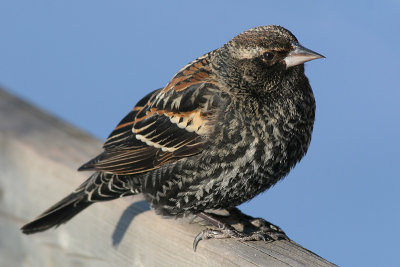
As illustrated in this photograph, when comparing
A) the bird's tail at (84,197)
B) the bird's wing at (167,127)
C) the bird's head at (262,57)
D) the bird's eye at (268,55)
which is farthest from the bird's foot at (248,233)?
the bird's eye at (268,55)

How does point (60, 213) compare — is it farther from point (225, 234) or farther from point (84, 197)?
point (225, 234)

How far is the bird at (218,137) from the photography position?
330 cm

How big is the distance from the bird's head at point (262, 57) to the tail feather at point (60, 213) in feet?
2.98

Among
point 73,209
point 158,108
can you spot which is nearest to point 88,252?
point 73,209

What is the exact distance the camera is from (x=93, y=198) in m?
3.44

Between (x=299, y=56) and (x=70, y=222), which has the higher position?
(x=299, y=56)

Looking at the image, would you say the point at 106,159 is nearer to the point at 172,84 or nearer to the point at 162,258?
the point at 172,84

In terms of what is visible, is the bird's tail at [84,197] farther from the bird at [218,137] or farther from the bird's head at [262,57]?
the bird's head at [262,57]

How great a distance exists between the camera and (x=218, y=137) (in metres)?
3.28

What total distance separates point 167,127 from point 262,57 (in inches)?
22.6

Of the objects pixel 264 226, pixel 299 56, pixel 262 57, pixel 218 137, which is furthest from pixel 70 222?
pixel 299 56

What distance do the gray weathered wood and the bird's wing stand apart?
14cm

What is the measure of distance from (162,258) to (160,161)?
2.00 feet

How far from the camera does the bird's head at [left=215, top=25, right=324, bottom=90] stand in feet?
11.1
